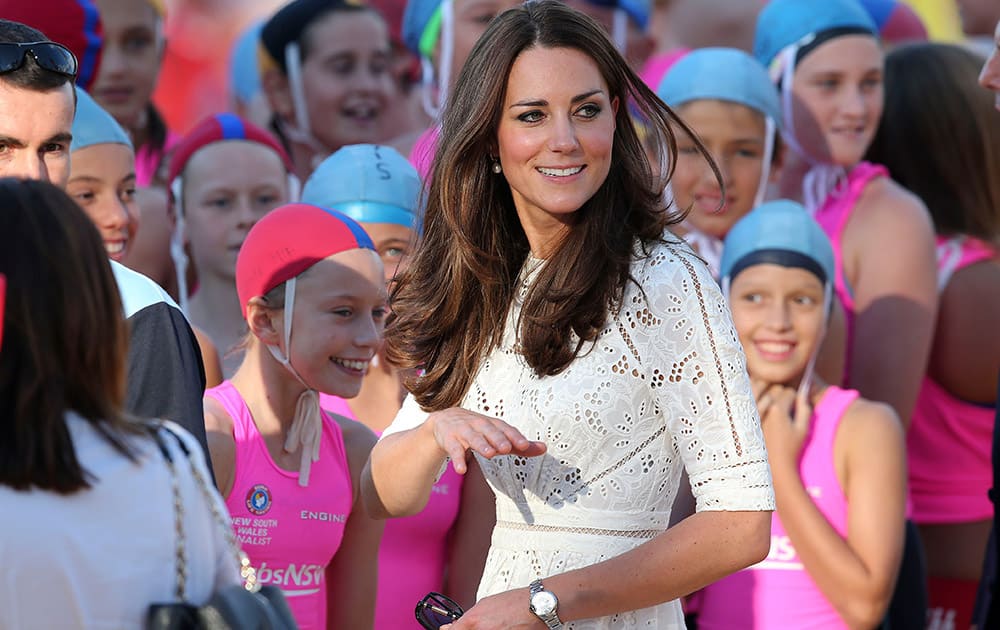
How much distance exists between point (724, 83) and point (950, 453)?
1619 millimetres

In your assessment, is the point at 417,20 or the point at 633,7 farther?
the point at 633,7

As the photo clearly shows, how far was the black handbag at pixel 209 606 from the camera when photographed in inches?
77.4

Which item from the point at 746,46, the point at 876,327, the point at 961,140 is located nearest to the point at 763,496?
the point at 876,327

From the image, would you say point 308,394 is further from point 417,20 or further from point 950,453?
point 417,20

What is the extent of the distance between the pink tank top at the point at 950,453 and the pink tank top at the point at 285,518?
8.08 ft

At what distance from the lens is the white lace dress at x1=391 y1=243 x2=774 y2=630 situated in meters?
2.70

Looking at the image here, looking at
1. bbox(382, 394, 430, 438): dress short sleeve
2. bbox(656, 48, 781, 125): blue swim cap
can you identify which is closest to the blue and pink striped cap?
bbox(382, 394, 430, 438): dress short sleeve

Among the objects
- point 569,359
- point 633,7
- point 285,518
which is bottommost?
point 285,518

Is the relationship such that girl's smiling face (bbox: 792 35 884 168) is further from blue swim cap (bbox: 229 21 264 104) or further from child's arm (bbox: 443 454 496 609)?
blue swim cap (bbox: 229 21 264 104)

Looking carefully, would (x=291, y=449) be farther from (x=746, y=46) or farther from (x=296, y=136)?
(x=746, y=46)

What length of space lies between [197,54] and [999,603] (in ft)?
25.4

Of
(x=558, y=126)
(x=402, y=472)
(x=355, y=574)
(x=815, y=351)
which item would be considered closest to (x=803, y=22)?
(x=815, y=351)

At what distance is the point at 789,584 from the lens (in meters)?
4.14

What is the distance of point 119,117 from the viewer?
5891mm
